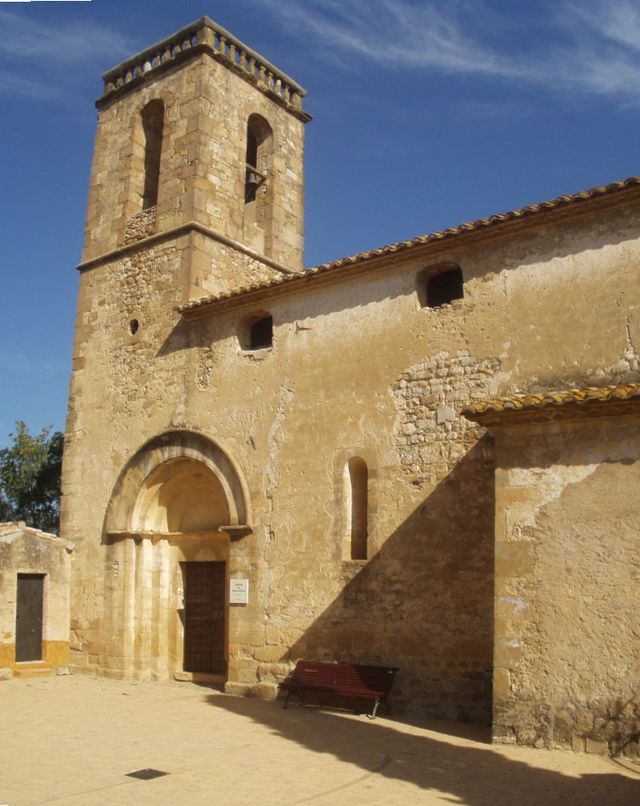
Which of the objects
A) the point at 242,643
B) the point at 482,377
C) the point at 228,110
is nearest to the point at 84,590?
the point at 242,643

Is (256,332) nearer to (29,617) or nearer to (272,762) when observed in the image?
(29,617)

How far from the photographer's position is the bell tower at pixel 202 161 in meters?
15.6

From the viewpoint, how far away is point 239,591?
12688 millimetres

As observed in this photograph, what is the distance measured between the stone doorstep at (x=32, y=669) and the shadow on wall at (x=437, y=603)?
230 inches

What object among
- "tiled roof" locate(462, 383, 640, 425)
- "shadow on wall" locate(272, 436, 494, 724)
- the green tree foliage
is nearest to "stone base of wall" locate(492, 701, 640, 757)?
"shadow on wall" locate(272, 436, 494, 724)

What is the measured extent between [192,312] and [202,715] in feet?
21.8

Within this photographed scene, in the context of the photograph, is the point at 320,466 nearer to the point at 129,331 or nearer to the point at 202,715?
the point at 202,715

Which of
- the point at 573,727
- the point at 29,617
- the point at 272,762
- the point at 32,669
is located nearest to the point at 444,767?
the point at 573,727

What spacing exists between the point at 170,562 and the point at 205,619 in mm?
1185

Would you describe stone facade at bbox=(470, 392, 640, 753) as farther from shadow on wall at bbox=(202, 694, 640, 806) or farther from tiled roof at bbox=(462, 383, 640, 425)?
shadow on wall at bbox=(202, 694, 640, 806)

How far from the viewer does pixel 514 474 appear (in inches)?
348

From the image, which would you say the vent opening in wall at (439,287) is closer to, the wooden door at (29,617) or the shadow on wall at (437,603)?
the shadow on wall at (437,603)

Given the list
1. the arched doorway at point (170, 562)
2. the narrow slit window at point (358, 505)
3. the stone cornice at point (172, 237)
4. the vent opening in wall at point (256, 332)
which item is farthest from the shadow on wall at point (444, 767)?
the stone cornice at point (172, 237)

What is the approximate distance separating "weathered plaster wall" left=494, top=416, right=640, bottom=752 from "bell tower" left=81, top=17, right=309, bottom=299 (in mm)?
8060
